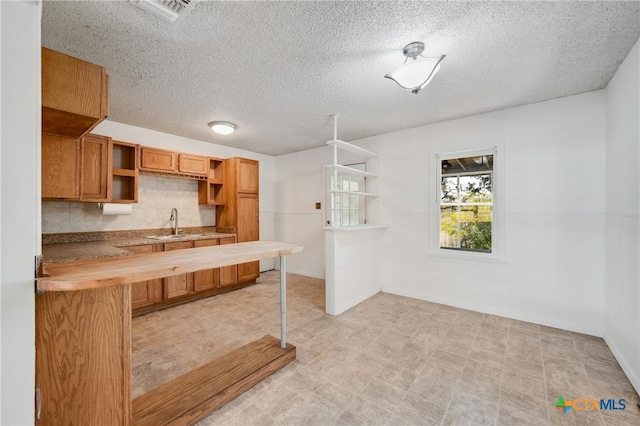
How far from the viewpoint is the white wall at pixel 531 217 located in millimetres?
2734

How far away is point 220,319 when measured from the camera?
317 cm

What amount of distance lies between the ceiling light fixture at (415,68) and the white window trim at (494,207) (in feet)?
5.93

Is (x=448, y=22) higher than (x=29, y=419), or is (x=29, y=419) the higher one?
(x=448, y=22)

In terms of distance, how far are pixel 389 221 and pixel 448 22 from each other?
281 cm

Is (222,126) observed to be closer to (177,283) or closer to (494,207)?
(177,283)

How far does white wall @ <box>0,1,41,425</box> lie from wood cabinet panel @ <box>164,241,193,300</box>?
266 centimetres

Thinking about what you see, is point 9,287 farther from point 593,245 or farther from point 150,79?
point 593,245

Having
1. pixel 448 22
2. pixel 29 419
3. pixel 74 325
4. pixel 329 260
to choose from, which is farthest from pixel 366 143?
pixel 29 419

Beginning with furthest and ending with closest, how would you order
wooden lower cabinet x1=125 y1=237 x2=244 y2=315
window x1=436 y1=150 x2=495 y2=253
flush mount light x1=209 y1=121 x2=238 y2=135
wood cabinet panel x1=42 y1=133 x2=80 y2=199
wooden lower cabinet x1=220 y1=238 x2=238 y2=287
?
1. wooden lower cabinet x1=220 y1=238 x2=238 y2=287
2. flush mount light x1=209 y1=121 x2=238 y2=135
3. window x1=436 y1=150 x2=495 y2=253
4. wooden lower cabinet x1=125 y1=237 x2=244 y2=315
5. wood cabinet panel x1=42 y1=133 x2=80 y2=199

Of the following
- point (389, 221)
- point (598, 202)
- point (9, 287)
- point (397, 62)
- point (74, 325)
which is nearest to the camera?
point (9, 287)

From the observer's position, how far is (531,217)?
3039 millimetres

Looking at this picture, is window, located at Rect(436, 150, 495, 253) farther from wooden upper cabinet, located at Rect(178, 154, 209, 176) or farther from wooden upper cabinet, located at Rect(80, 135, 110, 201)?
wooden upper cabinet, located at Rect(80, 135, 110, 201)

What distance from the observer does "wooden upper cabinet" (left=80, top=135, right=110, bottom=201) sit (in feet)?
9.87

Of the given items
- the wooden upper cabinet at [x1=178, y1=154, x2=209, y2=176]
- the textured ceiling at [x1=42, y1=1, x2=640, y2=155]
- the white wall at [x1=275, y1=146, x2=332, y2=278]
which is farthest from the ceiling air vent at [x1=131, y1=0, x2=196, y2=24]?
the white wall at [x1=275, y1=146, x2=332, y2=278]
